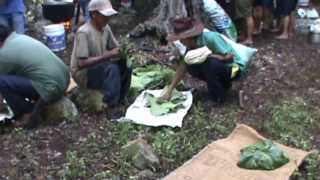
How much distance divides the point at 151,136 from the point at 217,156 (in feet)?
2.41

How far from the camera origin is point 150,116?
5484mm

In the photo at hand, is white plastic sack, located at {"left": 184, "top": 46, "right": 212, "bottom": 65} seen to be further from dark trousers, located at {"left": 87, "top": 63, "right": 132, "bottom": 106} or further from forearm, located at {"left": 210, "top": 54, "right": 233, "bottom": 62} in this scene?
dark trousers, located at {"left": 87, "top": 63, "right": 132, "bottom": 106}

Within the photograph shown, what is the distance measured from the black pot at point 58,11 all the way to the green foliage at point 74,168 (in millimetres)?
3562

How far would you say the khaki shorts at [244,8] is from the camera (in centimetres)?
756

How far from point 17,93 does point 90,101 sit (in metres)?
0.65

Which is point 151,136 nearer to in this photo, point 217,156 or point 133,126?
point 133,126

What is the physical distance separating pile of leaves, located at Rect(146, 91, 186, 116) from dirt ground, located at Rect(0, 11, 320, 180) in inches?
5.8

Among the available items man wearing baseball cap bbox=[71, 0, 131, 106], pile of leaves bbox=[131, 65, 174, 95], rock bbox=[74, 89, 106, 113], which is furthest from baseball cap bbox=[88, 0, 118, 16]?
pile of leaves bbox=[131, 65, 174, 95]

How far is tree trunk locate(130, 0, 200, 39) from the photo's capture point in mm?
7377

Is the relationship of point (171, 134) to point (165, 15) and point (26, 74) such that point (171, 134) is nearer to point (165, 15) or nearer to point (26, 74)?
point (26, 74)

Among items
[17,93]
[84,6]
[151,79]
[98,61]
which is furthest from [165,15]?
[17,93]

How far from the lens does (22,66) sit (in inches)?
211

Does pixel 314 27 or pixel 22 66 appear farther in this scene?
pixel 314 27

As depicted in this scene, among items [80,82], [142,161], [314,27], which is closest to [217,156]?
[142,161]
